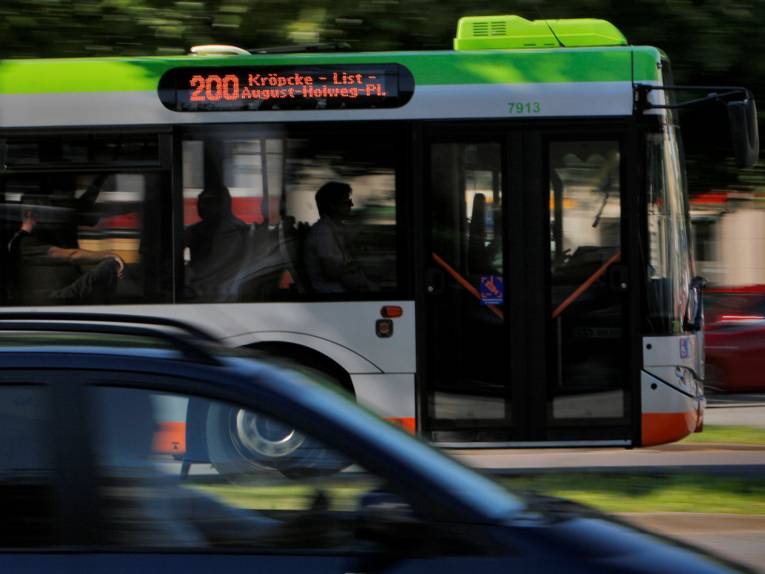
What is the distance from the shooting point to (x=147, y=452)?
3.13 m

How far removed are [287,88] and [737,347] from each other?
9.23 m

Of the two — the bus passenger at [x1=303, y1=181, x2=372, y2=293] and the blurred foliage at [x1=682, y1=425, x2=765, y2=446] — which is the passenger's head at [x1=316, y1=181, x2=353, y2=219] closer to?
the bus passenger at [x1=303, y1=181, x2=372, y2=293]

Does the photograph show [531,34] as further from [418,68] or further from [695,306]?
[695,306]

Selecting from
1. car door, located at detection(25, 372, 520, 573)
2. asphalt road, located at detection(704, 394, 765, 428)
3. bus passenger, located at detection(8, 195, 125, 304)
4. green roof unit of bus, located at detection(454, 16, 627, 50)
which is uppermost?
green roof unit of bus, located at detection(454, 16, 627, 50)

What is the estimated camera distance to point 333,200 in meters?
9.00

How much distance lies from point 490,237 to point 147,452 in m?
6.17

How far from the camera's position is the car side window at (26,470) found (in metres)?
3.05

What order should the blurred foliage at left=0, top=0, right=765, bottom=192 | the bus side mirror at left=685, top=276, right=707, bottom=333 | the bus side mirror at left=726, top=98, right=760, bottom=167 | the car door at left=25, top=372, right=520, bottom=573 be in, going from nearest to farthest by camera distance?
the car door at left=25, top=372, right=520, bottom=573, the bus side mirror at left=726, top=98, right=760, bottom=167, the bus side mirror at left=685, top=276, right=707, bottom=333, the blurred foliage at left=0, top=0, right=765, bottom=192

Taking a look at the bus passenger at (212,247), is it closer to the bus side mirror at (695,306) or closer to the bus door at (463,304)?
the bus door at (463,304)

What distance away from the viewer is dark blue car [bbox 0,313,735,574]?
9.97 feet

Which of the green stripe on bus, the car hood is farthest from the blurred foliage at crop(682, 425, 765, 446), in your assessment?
the car hood

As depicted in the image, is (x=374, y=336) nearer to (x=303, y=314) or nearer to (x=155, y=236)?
(x=303, y=314)

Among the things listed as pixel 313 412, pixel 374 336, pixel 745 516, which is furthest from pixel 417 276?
pixel 313 412

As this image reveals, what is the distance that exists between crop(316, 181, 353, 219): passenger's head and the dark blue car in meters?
5.77
